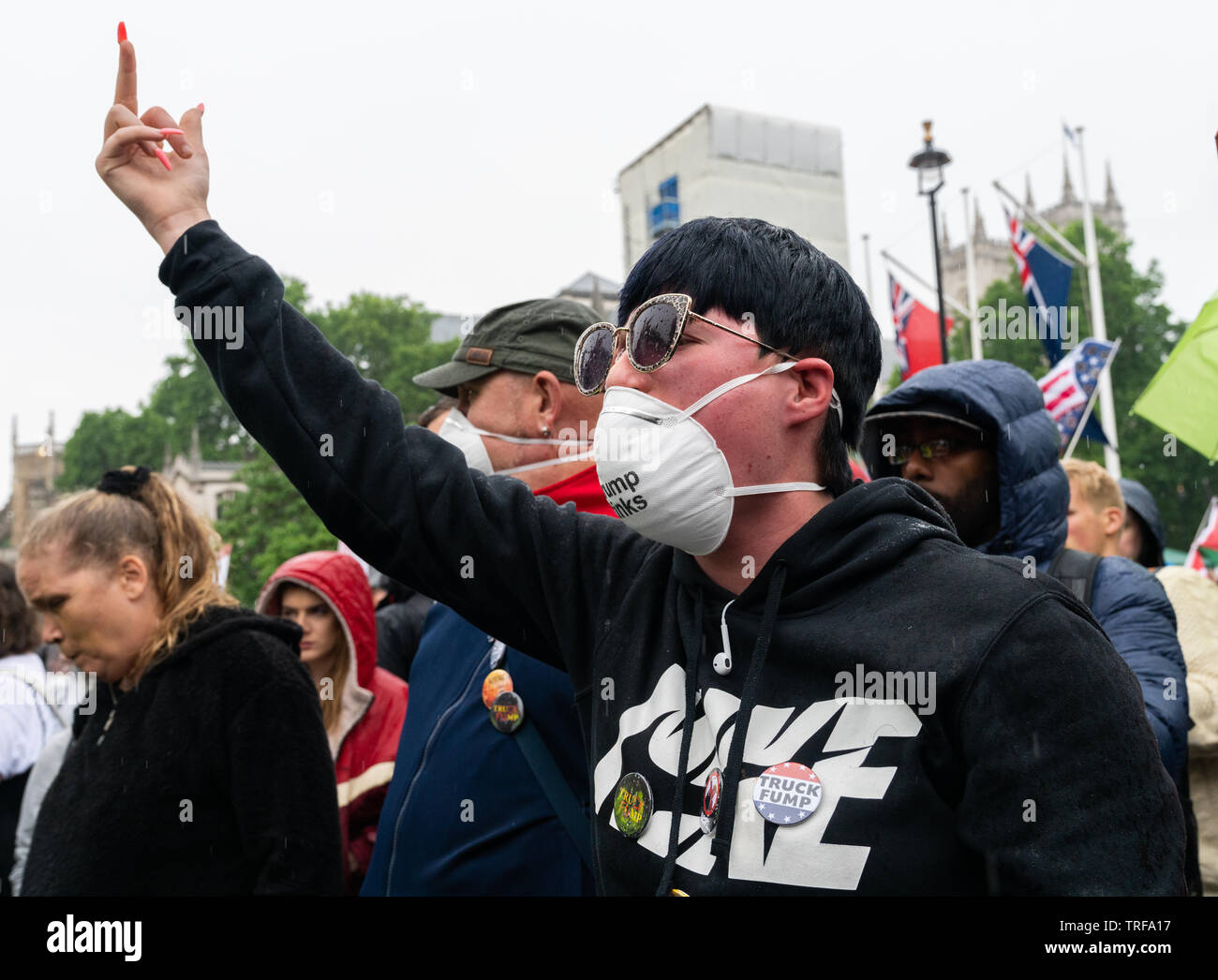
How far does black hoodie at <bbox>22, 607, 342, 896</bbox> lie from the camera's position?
2.96 metres

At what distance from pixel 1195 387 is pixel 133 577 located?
3.68 m

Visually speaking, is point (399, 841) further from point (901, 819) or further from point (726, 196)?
point (726, 196)

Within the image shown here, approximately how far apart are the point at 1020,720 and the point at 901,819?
0.75 feet

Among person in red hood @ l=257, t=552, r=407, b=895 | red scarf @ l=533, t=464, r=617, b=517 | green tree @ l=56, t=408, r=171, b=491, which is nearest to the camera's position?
red scarf @ l=533, t=464, r=617, b=517

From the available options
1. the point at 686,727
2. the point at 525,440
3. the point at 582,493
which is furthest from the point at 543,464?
the point at 686,727

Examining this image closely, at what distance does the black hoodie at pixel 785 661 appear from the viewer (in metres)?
1.65

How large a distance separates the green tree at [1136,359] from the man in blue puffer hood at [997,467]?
30.9m

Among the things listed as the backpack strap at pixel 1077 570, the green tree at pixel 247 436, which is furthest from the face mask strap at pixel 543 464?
the green tree at pixel 247 436

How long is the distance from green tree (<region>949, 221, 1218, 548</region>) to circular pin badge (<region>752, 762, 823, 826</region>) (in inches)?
1305

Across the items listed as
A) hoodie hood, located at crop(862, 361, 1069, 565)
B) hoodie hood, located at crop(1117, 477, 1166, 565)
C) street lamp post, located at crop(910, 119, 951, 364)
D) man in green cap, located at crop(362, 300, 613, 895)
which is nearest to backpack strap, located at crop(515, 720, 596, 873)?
man in green cap, located at crop(362, 300, 613, 895)

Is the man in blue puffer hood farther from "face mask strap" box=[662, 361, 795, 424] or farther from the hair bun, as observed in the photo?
the hair bun

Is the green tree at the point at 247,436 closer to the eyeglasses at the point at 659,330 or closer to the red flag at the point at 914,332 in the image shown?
the red flag at the point at 914,332

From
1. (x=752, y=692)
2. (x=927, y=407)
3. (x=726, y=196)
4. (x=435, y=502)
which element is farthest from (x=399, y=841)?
(x=726, y=196)

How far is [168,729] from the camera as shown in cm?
310
